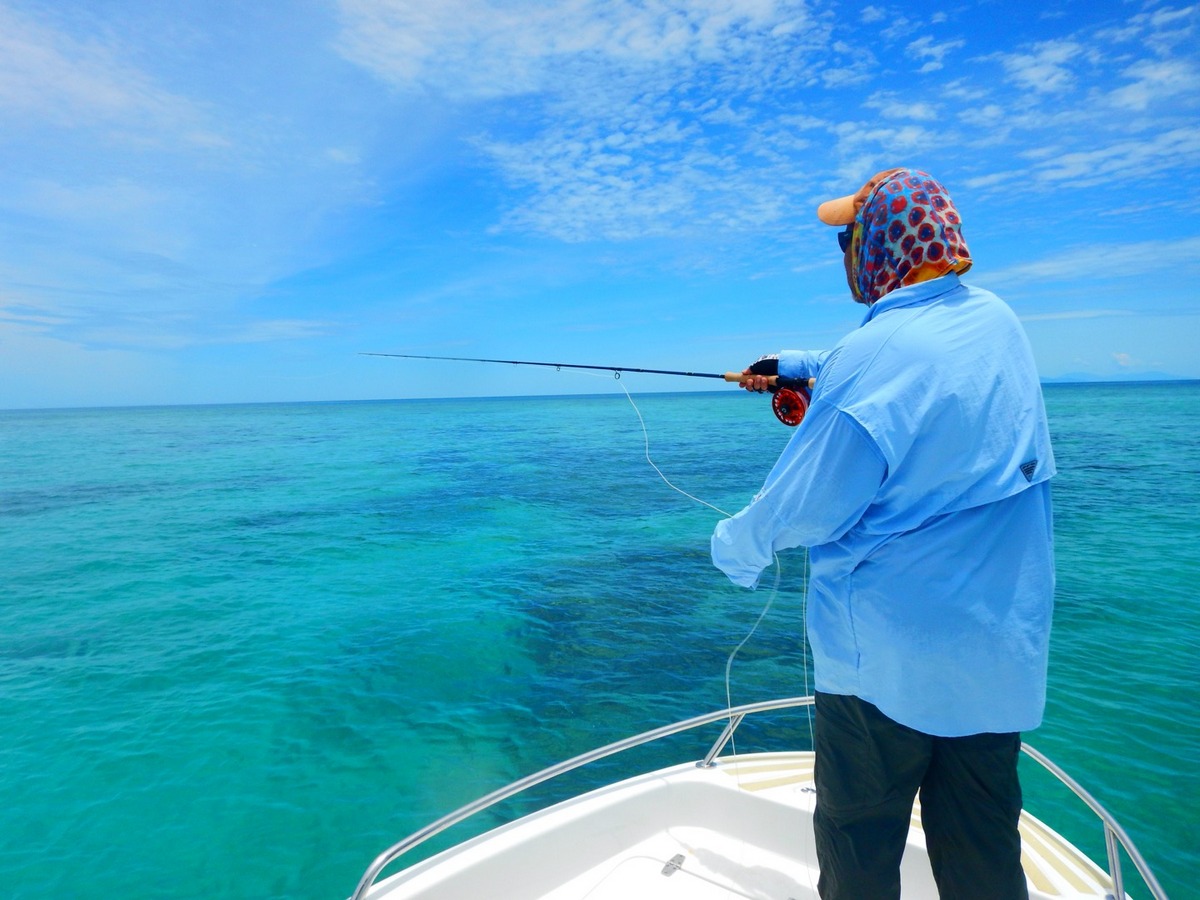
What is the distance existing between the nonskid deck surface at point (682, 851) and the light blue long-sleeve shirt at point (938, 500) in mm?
1935

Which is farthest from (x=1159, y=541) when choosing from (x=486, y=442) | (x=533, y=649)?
(x=486, y=442)

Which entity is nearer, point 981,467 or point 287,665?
point 981,467

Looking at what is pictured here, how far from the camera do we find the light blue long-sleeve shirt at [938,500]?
1.49 m

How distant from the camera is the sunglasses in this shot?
1.89 meters

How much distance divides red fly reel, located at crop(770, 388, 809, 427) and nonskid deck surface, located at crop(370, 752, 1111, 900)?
199 centimetres

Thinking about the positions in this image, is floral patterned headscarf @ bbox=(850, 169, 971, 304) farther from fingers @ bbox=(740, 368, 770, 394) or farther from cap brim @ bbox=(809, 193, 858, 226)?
fingers @ bbox=(740, 368, 770, 394)

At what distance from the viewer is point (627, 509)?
18.7m

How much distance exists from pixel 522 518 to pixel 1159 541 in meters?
14.4

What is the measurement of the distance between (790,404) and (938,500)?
4.58 feet

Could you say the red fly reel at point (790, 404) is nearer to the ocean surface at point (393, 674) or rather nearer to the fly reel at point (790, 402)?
the fly reel at point (790, 402)

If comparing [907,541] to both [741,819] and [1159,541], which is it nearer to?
[741,819]

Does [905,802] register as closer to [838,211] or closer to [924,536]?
[924,536]

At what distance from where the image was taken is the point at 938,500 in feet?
4.95

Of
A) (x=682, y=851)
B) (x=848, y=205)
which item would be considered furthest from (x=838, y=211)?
(x=682, y=851)
